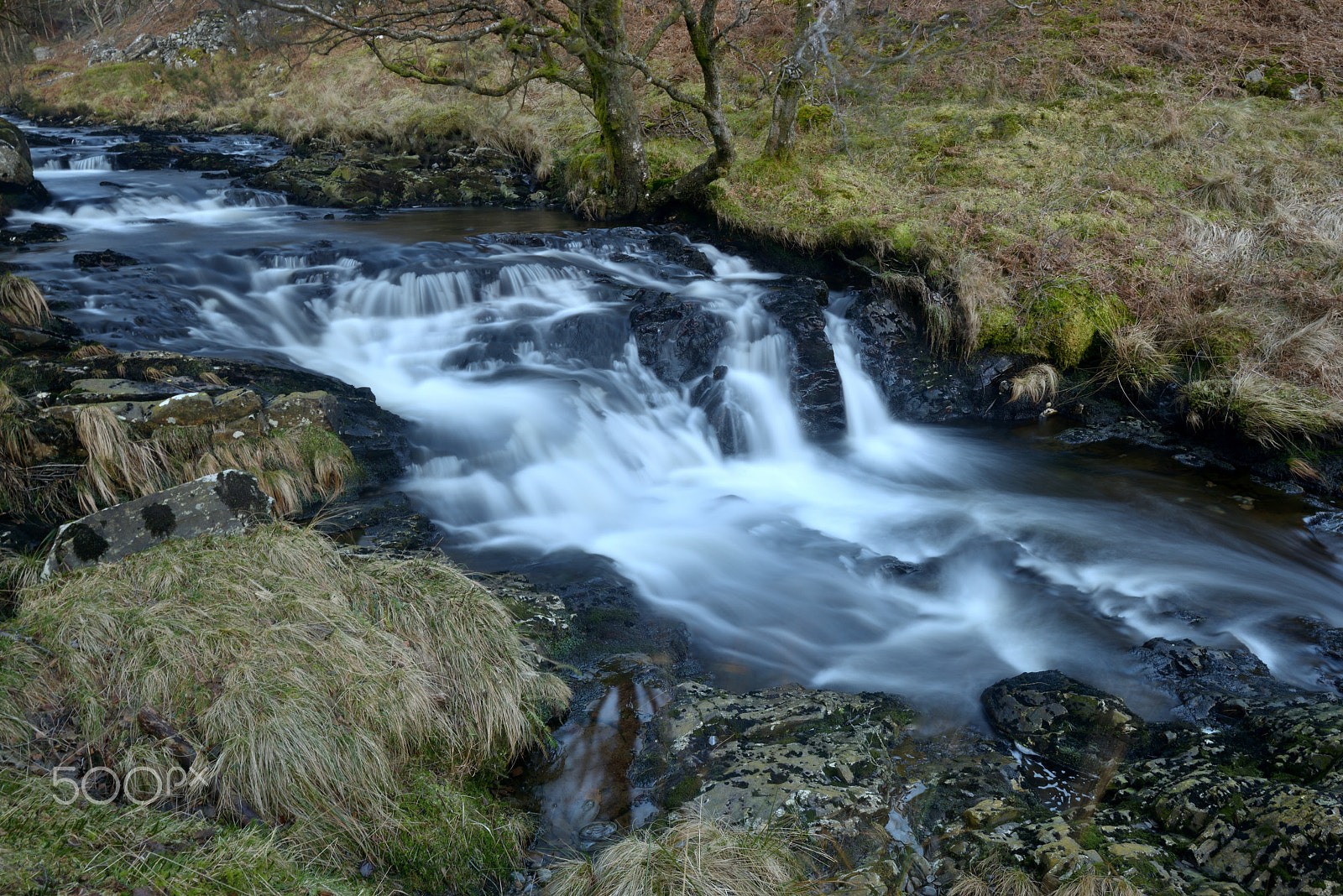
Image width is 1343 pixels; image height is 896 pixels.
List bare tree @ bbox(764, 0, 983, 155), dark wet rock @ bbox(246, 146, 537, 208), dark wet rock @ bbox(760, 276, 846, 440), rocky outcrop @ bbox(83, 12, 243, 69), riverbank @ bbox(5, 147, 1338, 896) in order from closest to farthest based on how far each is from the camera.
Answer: riverbank @ bbox(5, 147, 1338, 896) < dark wet rock @ bbox(760, 276, 846, 440) < bare tree @ bbox(764, 0, 983, 155) < dark wet rock @ bbox(246, 146, 537, 208) < rocky outcrop @ bbox(83, 12, 243, 69)

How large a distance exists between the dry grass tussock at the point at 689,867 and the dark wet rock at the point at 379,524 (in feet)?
10.3

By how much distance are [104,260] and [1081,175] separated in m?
13.1

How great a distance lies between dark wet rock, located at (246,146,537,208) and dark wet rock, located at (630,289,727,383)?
6.53 meters

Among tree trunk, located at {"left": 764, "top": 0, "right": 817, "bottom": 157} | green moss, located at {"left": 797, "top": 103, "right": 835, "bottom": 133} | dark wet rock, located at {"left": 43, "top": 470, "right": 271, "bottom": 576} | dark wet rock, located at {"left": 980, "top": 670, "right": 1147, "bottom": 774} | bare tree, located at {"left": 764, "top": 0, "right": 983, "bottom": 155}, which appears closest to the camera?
dark wet rock, located at {"left": 980, "top": 670, "right": 1147, "bottom": 774}

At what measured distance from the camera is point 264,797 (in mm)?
2906

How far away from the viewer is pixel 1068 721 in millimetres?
4227

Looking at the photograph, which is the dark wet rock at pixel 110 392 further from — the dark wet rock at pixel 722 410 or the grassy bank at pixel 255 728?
the dark wet rock at pixel 722 410

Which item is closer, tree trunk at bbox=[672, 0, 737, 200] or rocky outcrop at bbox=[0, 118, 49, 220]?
tree trunk at bbox=[672, 0, 737, 200]

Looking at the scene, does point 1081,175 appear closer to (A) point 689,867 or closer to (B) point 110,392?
(A) point 689,867

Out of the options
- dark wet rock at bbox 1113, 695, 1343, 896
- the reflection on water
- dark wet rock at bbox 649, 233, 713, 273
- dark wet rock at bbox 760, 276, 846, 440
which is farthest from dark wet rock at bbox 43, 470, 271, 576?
dark wet rock at bbox 649, 233, 713, 273

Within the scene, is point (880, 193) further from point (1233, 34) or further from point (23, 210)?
point (23, 210)

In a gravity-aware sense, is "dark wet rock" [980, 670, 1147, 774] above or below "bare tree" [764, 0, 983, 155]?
below

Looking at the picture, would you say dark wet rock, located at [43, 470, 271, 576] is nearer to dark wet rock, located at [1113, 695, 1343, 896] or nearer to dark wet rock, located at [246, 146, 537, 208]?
dark wet rock, located at [1113, 695, 1343, 896]

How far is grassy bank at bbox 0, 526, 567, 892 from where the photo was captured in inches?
98.6
